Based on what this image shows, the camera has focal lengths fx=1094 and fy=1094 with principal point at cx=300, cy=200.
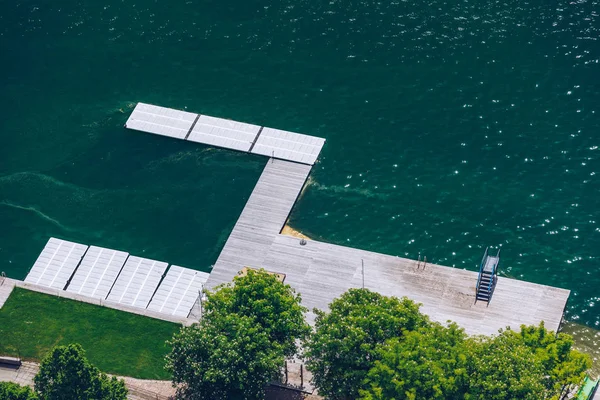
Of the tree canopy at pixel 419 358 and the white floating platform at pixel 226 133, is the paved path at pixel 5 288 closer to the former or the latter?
the white floating platform at pixel 226 133

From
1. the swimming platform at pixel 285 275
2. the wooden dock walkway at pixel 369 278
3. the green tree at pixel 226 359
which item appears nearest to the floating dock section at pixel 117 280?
the swimming platform at pixel 285 275

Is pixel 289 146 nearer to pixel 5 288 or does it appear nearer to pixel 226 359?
pixel 5 288

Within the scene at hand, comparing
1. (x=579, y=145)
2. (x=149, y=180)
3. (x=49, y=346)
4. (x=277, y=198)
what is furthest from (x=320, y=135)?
(x=49, y=346)

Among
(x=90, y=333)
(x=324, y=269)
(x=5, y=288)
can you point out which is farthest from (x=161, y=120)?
(x=90, y=333)

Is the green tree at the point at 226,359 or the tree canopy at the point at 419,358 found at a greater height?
the tree canopy at the point at 419,358

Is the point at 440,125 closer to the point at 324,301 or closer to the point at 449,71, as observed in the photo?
the point at 449,71

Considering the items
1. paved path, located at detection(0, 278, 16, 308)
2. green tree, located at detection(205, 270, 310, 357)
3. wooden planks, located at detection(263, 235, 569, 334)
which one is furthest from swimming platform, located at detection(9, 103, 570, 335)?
green tree, located at detection(205, 270, 310, 357)
